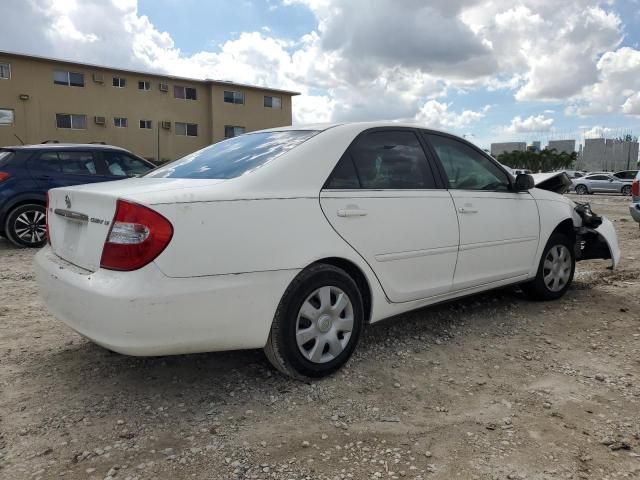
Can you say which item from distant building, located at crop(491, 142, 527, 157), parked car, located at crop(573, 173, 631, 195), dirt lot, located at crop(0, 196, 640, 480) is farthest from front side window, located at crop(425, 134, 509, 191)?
distant building, located at crop(491, 142, 527, 157)

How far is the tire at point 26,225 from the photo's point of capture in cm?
760

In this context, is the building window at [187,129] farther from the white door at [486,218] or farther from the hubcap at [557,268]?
the white door at [486,218]

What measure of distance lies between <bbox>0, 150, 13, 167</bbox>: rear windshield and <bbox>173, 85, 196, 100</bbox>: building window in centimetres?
2603

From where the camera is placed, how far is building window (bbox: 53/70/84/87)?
27.7 m

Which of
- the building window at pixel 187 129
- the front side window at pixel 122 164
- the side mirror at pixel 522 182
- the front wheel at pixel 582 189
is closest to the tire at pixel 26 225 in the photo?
the front side window at pixel 122 164

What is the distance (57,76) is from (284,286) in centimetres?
2993

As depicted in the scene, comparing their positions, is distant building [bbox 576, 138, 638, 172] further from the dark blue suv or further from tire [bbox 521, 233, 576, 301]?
the dark blue suv

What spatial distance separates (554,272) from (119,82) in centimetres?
3005

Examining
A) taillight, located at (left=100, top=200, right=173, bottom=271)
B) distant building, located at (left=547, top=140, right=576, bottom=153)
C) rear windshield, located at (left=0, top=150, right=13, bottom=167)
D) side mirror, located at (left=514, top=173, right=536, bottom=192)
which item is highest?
distant building, located at (left=547, top=140, right=576, bottom=153)

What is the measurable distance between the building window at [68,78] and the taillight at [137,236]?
97.1ft

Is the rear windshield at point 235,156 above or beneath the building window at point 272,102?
beneath

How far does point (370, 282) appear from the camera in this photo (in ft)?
10.6

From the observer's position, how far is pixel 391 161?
11.6 feet

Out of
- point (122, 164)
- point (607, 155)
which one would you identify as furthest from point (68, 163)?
point (607, 155)
